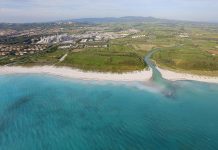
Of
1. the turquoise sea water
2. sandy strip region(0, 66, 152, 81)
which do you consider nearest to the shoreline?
sandy strip region(0, 66, 152, 81)

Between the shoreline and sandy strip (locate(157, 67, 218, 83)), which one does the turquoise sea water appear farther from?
the shoreline

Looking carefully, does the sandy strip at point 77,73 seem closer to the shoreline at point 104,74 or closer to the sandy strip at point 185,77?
the shoreline at point 104,74

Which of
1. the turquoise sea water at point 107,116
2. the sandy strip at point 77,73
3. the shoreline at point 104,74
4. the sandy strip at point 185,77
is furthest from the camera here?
the sandy strip at point 77,73

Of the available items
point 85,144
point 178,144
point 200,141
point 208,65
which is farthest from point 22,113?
point 208,65

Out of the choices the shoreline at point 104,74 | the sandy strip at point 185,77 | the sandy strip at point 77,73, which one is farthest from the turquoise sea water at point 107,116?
the sandy strip at point 77,73

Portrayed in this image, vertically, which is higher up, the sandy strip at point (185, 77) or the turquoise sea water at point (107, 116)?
the sandy strip at point (185, 77)

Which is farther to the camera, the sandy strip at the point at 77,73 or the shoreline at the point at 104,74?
the sandy strip at the point at 77,73

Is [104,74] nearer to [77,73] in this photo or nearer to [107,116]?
[77,73]
